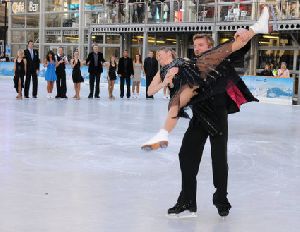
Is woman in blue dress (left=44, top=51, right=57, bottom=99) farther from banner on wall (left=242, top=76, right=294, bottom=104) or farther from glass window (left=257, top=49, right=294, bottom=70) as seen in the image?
glass window (left=257, top=49, right=294, bottom=70)

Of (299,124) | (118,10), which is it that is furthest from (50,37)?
(299,124)

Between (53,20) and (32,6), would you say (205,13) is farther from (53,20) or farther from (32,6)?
(32,6)

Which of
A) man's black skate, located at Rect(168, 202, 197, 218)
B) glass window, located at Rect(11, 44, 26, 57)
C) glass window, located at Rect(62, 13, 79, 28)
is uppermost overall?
glass window, located at Rect(62, 13, 79, 28)

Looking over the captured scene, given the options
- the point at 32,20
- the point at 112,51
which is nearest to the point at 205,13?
the point at 112,51

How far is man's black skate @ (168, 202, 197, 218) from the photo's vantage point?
454 centimetres

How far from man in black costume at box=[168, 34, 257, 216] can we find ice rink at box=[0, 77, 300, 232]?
159 mm

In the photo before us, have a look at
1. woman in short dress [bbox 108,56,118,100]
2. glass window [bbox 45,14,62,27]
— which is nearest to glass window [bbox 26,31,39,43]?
glass window [bbox 45,14,62,27]

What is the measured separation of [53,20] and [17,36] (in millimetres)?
4898

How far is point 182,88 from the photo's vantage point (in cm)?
419

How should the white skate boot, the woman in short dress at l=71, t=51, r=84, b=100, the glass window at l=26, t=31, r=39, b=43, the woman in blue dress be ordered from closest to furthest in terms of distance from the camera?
the white skate boot
the woman in short dress at l=71, t=51, r=84, b=100
the woman in blue dress
the glass window at l=26, t=31, r=39, b=43

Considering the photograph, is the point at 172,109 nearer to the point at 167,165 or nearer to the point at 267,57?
the point at 167,165

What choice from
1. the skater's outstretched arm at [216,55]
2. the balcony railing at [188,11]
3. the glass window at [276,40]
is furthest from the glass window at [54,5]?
the skater's outstretched arm at [216,55]

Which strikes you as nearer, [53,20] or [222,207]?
[222,207]

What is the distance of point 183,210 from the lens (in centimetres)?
455
